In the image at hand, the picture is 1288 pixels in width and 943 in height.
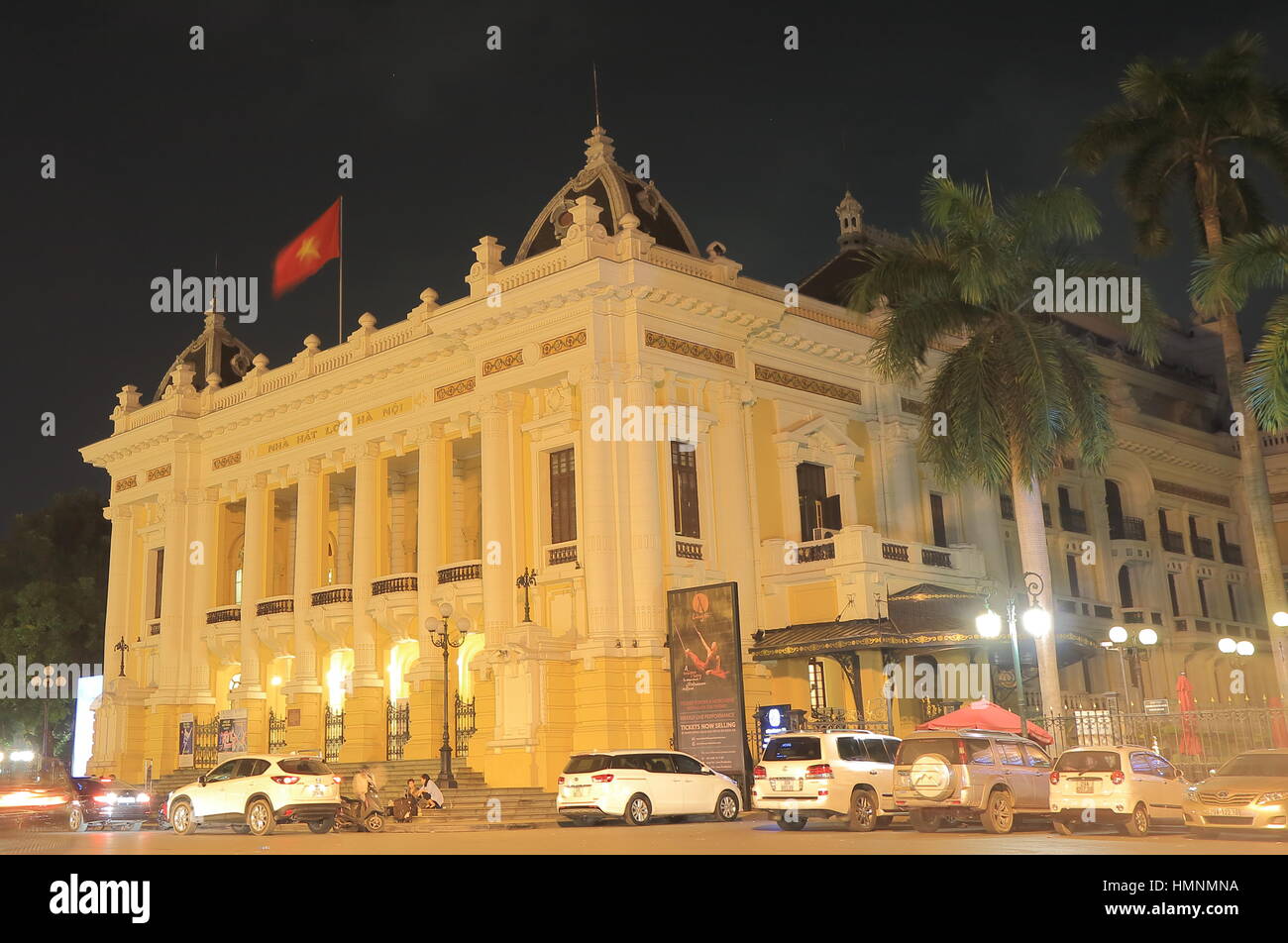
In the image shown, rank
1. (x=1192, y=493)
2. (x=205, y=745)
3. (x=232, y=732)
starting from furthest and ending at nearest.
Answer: (x=1192, y=493) → (x=205, y=745) → (x=232, y=732)

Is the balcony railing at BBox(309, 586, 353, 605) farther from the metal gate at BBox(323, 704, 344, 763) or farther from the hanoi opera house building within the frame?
the metal gate at BBox(323, 704, 344, 763)

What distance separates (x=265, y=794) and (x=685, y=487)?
1420 centimetres

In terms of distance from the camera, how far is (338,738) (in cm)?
4009

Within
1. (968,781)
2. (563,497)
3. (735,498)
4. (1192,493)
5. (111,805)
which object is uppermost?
(1192,493)

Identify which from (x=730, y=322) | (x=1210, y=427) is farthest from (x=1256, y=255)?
(x=1210, y=427)

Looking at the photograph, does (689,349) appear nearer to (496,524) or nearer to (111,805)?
(496,524)

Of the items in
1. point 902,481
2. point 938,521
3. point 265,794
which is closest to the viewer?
point 265,794

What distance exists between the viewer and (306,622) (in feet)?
136

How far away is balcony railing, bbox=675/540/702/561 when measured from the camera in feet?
111

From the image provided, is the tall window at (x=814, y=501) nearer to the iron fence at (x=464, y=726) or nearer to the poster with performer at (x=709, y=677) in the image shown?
the poster with performer at (x=709, y=677)

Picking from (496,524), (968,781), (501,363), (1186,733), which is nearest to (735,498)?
(496,524)

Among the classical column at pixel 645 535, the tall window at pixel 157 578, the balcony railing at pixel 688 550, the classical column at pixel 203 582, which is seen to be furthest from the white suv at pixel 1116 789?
the tall window at pixel 157 578
